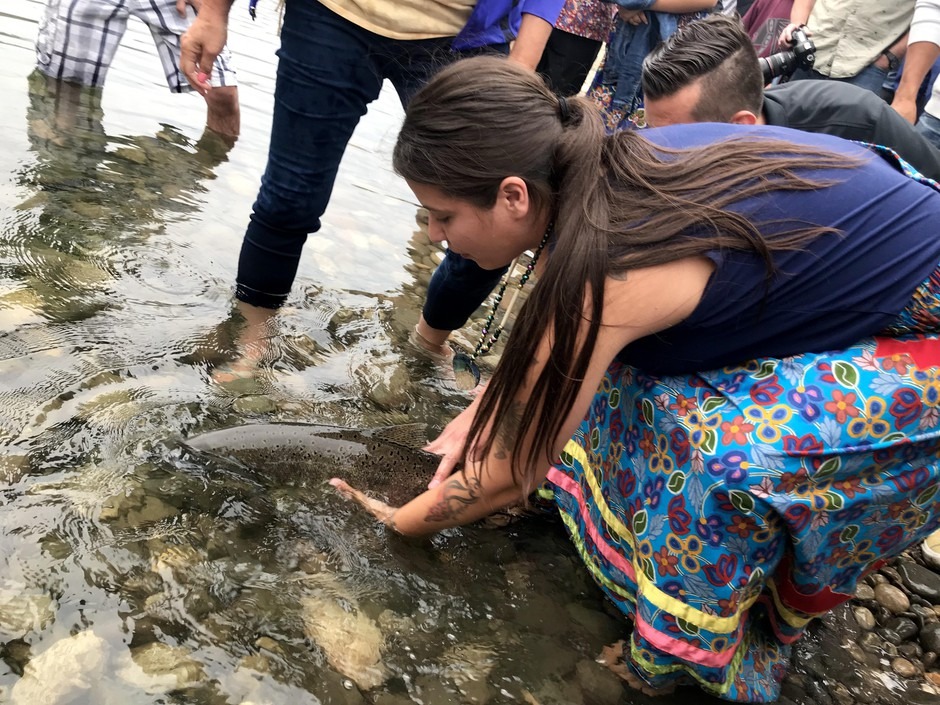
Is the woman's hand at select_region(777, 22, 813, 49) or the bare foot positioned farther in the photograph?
the woman's hand at select_region(777, 22, 813, 49)

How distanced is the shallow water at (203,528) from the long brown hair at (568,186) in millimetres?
479

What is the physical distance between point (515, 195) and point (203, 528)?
114cm

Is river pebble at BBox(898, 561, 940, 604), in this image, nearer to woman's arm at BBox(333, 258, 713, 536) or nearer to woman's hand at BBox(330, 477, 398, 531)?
woman's arm at BBox(333, 258, 713, 536)

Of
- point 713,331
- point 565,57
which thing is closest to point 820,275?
point 713,331

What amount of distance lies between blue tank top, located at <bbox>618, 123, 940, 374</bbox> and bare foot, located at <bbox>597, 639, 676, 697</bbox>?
768 millimetres

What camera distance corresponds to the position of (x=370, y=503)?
7.11 feet

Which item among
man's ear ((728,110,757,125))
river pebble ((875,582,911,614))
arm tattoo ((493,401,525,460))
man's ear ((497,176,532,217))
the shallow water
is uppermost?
man's ear ((728,110,757,125))

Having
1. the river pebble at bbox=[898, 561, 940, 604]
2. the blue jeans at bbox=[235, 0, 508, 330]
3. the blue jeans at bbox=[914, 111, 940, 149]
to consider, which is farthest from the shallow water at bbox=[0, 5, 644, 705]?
the blue jeans at bbox=[914, 111, 940, 149]

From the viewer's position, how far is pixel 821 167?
167 cm

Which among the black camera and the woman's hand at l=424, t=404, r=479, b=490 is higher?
the black camera

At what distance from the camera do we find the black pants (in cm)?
387

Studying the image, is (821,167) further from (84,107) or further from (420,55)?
(84,107)

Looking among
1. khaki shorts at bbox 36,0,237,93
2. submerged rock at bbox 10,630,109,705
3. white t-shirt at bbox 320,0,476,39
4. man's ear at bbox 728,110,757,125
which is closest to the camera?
submerged rock at bbox 10,630,109,705

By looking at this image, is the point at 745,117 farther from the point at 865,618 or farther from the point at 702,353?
the point at 865,618
